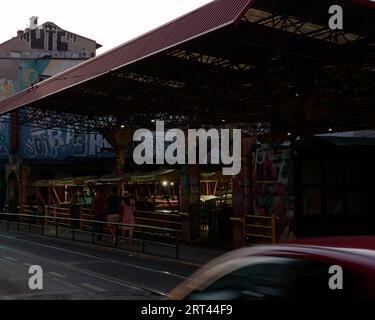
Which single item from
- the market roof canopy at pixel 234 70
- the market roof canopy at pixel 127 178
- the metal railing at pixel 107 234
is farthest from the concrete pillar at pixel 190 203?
the market roof canopy at pixel 234 70

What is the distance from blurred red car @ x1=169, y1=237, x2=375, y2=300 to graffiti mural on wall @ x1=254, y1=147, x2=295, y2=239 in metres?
11.6

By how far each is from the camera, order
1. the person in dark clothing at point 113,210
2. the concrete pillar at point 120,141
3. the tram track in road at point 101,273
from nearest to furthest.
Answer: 1. the tram track in road at point 101,273
2. the person in dark clothing at point 113,210
3. the concrete pillar at point 120,141

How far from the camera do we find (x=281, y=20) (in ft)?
53.8

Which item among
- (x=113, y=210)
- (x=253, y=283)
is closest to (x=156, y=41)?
(x=113, y=210)

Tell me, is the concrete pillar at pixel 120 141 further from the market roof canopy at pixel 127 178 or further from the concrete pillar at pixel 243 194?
the concrete pillar at pixel 243 194

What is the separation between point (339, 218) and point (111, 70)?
9.26 m

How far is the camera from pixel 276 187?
15.7 metres

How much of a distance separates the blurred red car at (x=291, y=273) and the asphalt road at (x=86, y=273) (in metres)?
6.17

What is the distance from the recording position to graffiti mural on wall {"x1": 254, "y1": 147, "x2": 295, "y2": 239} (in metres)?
15.2

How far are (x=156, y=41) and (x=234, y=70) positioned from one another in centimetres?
546

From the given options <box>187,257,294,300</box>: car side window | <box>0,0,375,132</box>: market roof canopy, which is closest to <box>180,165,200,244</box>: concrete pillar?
<box>0,0,375,132</box>: market roof canopy

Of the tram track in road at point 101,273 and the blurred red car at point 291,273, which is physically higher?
the blurred red car at point 291,273

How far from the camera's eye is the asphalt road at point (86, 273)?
993 centimetres
